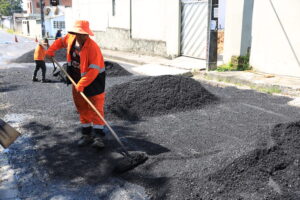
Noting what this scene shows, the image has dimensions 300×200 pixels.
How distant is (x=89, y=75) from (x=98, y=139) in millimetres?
971

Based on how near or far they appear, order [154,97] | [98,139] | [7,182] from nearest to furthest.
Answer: [7,182], [98,139], [154,97]

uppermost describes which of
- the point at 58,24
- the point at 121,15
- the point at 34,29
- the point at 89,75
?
the point at 58,24

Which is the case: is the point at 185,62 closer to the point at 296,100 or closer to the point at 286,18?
the point at 286,18

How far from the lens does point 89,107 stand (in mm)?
4598

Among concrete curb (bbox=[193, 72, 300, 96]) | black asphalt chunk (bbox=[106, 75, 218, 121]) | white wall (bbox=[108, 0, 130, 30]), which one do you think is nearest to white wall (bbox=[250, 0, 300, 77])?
concrete curb (bbox=[193, 72, 300, 96])

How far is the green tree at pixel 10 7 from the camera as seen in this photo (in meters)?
80.1

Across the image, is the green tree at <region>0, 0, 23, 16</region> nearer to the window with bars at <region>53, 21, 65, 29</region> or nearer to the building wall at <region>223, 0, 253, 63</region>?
the window with bars at <region>53, 21, 65, 29</region>

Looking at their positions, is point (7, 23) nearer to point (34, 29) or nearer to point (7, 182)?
point (34, 29)

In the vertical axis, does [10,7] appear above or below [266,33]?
above

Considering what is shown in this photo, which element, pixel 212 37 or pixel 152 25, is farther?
pixel 152 25

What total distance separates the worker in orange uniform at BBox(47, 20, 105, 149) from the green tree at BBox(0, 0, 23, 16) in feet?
283

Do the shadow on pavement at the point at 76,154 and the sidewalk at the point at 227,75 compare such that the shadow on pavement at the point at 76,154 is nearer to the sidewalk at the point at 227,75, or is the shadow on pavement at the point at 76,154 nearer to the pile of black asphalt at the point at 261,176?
the pile of black asphalt at the point at 261,176

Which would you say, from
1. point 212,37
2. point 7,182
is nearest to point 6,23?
point 212,37

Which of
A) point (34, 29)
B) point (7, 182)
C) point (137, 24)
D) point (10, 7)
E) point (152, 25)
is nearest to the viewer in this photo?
point (7, 182)
